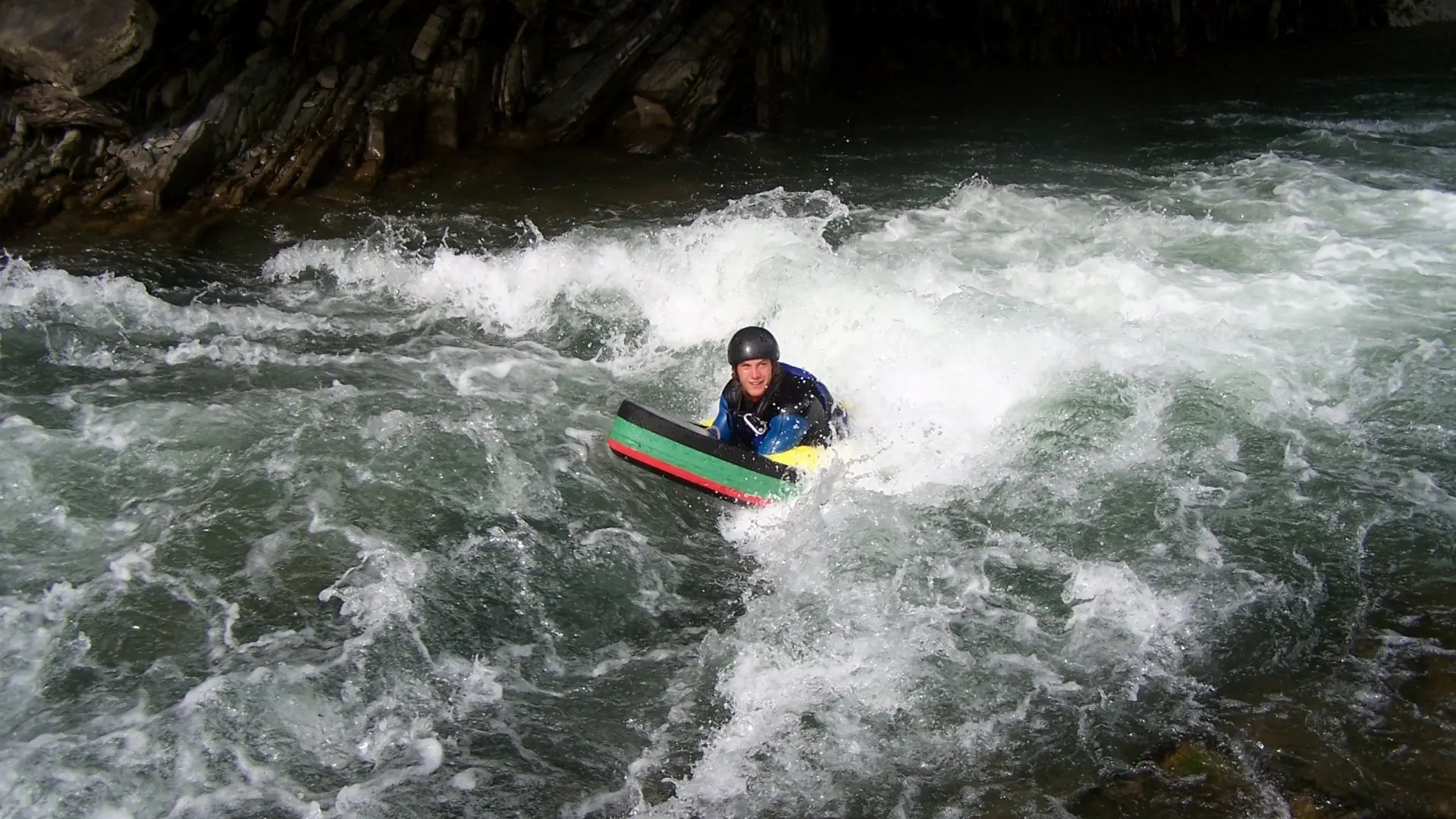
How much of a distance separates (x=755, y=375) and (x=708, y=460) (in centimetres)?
56

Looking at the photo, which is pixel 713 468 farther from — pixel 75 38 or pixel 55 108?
pixel 55 108

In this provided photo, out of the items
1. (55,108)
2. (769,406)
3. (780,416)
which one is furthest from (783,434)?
(55,108)

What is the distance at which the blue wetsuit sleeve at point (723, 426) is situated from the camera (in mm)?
6527

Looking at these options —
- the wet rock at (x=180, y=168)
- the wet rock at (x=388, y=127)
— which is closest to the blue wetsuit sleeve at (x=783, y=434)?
the wet rock at (x=388, y=127)

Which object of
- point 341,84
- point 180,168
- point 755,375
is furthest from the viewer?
point 341,84

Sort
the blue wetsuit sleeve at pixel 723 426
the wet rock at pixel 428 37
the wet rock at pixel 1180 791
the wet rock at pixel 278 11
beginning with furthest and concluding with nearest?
the wet rock at pixel 428 37, the wet rock at pixel 278 11, the blue wetsuit sleeve at pixel 723 426, the wet rock at pixel 1180 791

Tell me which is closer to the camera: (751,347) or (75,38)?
(751,347)

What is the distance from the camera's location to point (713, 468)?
20.4 feet

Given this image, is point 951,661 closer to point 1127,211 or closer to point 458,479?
point 458,479

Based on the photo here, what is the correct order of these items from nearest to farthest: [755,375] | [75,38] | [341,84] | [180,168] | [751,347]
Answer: [751,347] < [755,375] < [75,38] < [180,168] < [341,84]

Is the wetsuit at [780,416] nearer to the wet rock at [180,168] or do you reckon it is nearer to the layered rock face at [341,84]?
the layered rock face at [341,84]

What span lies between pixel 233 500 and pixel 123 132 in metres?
6.07

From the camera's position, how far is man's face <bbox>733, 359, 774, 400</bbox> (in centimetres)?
621

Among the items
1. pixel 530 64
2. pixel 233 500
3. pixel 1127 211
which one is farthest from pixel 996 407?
Result: pixel 530 64
